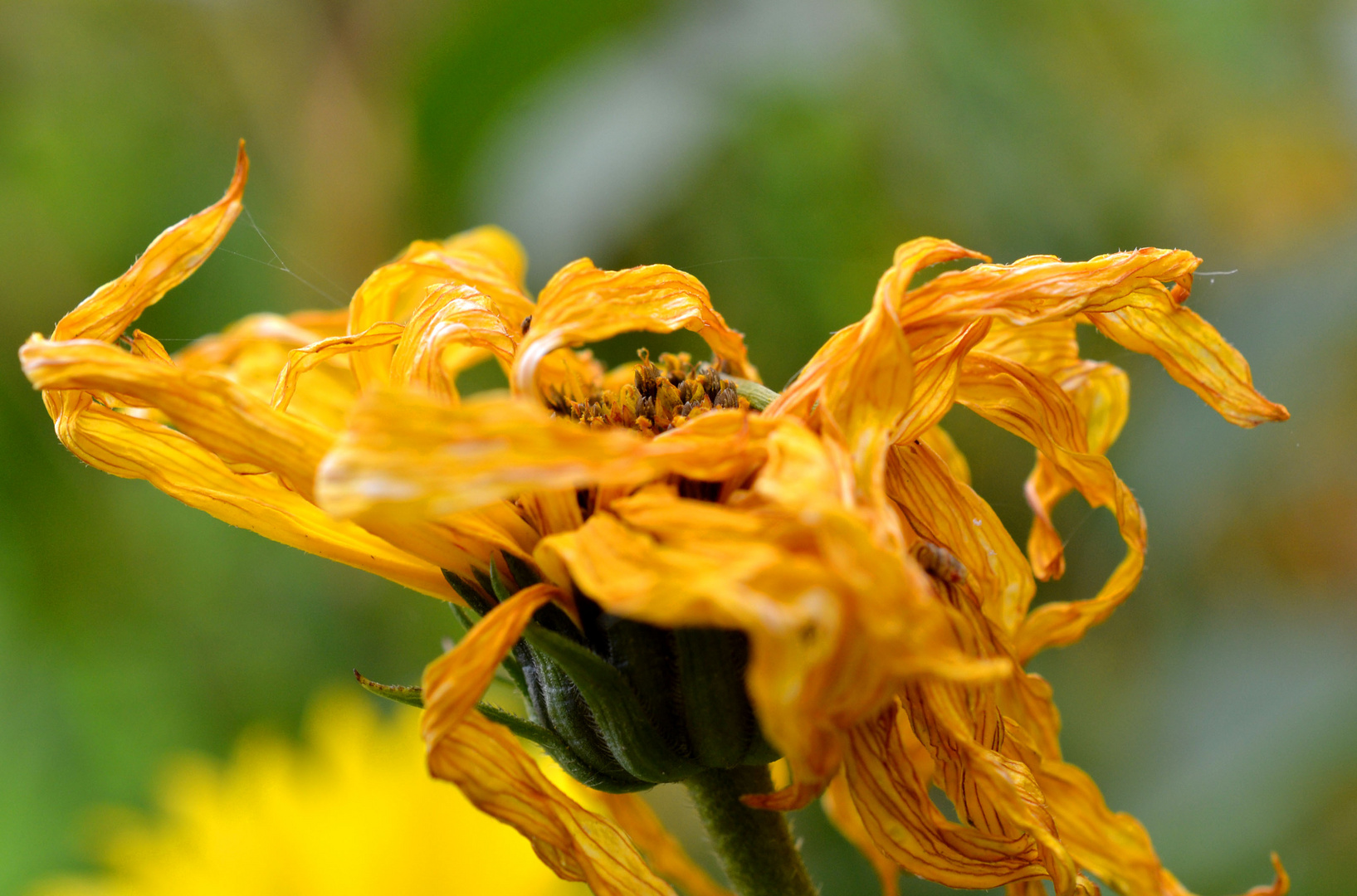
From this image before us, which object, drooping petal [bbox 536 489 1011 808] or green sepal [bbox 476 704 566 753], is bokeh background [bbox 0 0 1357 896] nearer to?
green sepal [bbox 476 704 566 753]

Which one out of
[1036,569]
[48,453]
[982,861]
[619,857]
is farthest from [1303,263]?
[48,453]

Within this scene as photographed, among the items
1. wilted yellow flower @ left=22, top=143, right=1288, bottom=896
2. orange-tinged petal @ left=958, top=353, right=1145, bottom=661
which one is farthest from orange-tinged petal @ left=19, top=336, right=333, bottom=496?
orange-tinged petal @ left=958, top=353, right=1145, bottom=661

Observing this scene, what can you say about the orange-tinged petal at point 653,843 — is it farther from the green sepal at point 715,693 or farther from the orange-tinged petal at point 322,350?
the orange-tinged petal at point 322,350

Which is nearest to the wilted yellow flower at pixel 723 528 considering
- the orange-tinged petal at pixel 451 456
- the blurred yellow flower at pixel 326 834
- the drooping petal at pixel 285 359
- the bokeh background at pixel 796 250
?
the orange-tinged petal at pixel 451 456

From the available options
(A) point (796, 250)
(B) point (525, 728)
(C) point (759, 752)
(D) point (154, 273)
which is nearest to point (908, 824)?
(C) point (759, 752)

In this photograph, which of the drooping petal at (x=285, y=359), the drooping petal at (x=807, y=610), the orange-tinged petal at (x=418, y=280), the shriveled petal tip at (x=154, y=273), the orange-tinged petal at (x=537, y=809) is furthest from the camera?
the drooping petal at (x=285, y=359)

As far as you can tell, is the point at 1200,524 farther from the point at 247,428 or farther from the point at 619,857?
the point at 247,428
